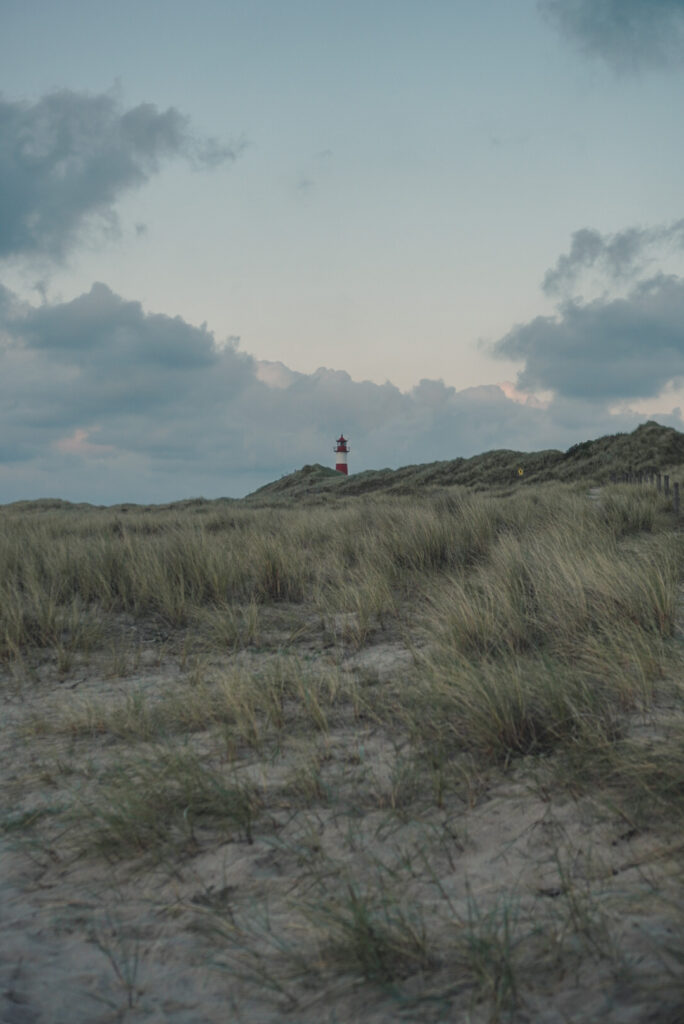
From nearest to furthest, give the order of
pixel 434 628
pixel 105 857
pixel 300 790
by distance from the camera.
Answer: pixel 105 857 < pixel 300 790 < pixel 434 628

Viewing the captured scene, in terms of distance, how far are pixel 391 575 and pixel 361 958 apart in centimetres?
483

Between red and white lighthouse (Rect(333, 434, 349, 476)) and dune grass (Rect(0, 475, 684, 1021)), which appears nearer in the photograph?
dune grass (Rect(0, 475, 684, 1021))

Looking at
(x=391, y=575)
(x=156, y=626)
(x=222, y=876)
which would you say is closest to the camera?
(x=222, y=876)

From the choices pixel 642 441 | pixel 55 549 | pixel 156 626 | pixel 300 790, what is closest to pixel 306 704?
pixel 300 790

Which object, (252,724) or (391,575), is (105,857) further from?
(391,575)

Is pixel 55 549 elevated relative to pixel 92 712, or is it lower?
elevated

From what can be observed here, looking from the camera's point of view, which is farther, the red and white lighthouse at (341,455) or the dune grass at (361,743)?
the red and white lighthouse at (341,455)

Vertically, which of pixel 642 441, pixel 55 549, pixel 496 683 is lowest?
pixel 496 683

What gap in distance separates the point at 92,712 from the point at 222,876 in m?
1.44

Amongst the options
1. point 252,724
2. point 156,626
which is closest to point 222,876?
point 252,724

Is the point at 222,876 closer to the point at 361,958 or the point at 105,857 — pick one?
the point at 105,857

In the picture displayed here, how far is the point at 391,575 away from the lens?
20.7 feet

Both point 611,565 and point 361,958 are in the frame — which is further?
point 611,565

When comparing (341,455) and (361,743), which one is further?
(341,455)
